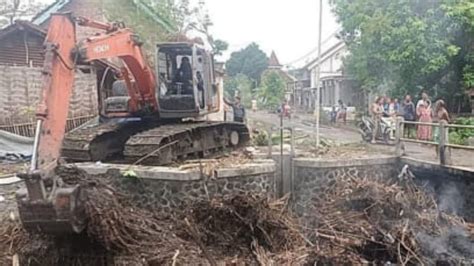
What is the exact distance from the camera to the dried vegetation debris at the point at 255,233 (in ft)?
22.2

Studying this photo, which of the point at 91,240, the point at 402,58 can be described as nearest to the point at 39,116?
the point at 91,240

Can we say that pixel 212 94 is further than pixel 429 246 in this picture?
Yes

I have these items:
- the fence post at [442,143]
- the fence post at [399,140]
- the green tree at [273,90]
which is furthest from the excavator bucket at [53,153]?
the green tree at [273,90]

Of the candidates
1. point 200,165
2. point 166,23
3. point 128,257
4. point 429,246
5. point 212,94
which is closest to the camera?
point 128,257

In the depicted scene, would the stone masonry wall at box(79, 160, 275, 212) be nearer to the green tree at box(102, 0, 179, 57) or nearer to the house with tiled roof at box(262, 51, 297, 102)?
the green tree at box(102, 0, 179, 57)

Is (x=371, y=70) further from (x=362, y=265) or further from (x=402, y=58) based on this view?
(x=362, y=265)

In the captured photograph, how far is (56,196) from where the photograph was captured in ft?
19.4

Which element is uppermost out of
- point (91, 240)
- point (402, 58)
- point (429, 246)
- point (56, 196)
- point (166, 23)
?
point (166, 23)

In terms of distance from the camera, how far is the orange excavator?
602 cm

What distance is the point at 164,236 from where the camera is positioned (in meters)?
7.62

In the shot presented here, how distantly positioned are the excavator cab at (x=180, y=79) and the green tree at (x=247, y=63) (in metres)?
47.6

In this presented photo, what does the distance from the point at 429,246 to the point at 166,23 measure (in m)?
20.1

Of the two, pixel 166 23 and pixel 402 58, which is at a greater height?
pixel 166 23

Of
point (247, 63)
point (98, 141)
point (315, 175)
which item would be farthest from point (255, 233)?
point (247, 63)
